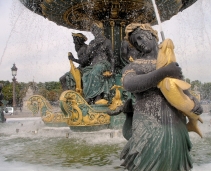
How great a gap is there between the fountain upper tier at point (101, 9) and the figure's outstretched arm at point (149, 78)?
4.81 m

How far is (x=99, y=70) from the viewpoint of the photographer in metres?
7.13

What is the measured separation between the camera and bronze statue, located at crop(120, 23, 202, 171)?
252cm

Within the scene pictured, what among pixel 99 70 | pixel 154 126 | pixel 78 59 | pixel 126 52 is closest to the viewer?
pixel 154 126

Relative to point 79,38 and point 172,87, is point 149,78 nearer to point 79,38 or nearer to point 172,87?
point 172,87

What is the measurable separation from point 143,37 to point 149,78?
523mm

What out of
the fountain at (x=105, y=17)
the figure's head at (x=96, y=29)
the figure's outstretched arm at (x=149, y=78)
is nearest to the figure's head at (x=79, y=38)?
the fountain at (x=105, y=17)

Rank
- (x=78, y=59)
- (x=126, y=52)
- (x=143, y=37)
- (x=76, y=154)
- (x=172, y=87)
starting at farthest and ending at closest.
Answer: (x=78, y=59), (x=126, y=52), (x=76, y=154), (x=143, y=37), (x=172, y=87)

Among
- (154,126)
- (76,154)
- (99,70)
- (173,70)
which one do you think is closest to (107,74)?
(99,70)

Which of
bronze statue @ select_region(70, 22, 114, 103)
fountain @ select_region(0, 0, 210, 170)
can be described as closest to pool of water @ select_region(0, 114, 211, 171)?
fountain @ select_region(0, 0, 210, 170)

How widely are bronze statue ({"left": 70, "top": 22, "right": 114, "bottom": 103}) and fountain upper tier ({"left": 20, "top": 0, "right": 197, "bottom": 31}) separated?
0.53 metres

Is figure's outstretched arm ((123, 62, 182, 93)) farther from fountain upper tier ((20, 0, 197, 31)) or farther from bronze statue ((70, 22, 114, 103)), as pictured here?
fountain upper tier ((20, 0, 197, 31))

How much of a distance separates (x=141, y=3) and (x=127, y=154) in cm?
514

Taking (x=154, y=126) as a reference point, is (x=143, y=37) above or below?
above

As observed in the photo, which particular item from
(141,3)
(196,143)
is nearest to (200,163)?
(196,143)
